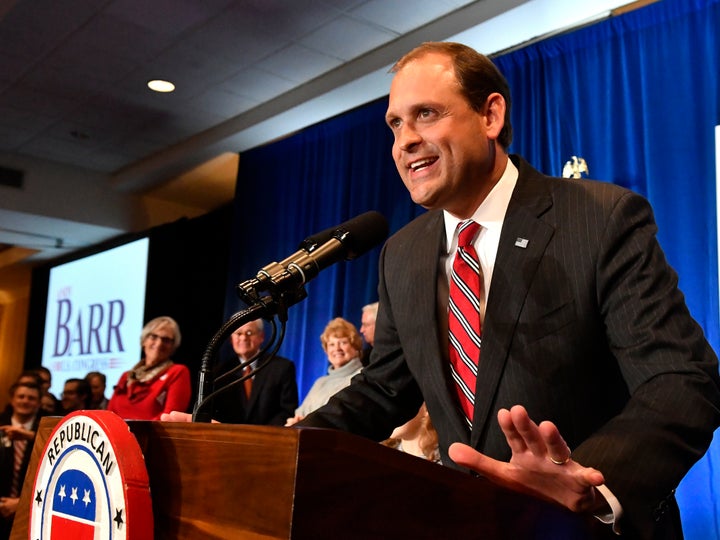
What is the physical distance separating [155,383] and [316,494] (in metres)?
4.10

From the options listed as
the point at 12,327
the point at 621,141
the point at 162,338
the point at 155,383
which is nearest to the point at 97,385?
the point at 162,338

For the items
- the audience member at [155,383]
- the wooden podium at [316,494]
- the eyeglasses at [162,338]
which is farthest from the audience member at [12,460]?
the wooden podium at [316,494]

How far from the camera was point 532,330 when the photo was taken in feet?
3.98

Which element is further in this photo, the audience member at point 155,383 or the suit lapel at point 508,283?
the audience member at point 155,383

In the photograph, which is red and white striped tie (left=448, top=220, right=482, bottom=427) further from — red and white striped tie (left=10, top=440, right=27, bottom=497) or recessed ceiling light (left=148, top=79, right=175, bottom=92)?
recessed ceiling light (left=148, top=79, right=175, bottom=92)

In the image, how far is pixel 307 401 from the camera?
4523 millimetres

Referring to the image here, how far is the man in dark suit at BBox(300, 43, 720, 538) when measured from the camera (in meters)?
0.93

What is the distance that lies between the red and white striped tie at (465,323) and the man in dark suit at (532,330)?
1 cm

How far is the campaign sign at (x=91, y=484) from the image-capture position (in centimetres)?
82

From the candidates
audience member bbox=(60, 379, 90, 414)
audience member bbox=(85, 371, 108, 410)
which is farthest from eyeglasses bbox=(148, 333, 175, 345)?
audience member bbox=(85, 371, 108, 410)

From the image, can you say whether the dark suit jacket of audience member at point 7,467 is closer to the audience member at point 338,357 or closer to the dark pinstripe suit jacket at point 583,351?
the audience member at point 338,357

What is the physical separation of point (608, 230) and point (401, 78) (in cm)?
46

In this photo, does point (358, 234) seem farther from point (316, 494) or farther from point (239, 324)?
point (316, 494)

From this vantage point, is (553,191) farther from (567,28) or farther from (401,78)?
(567,28)
